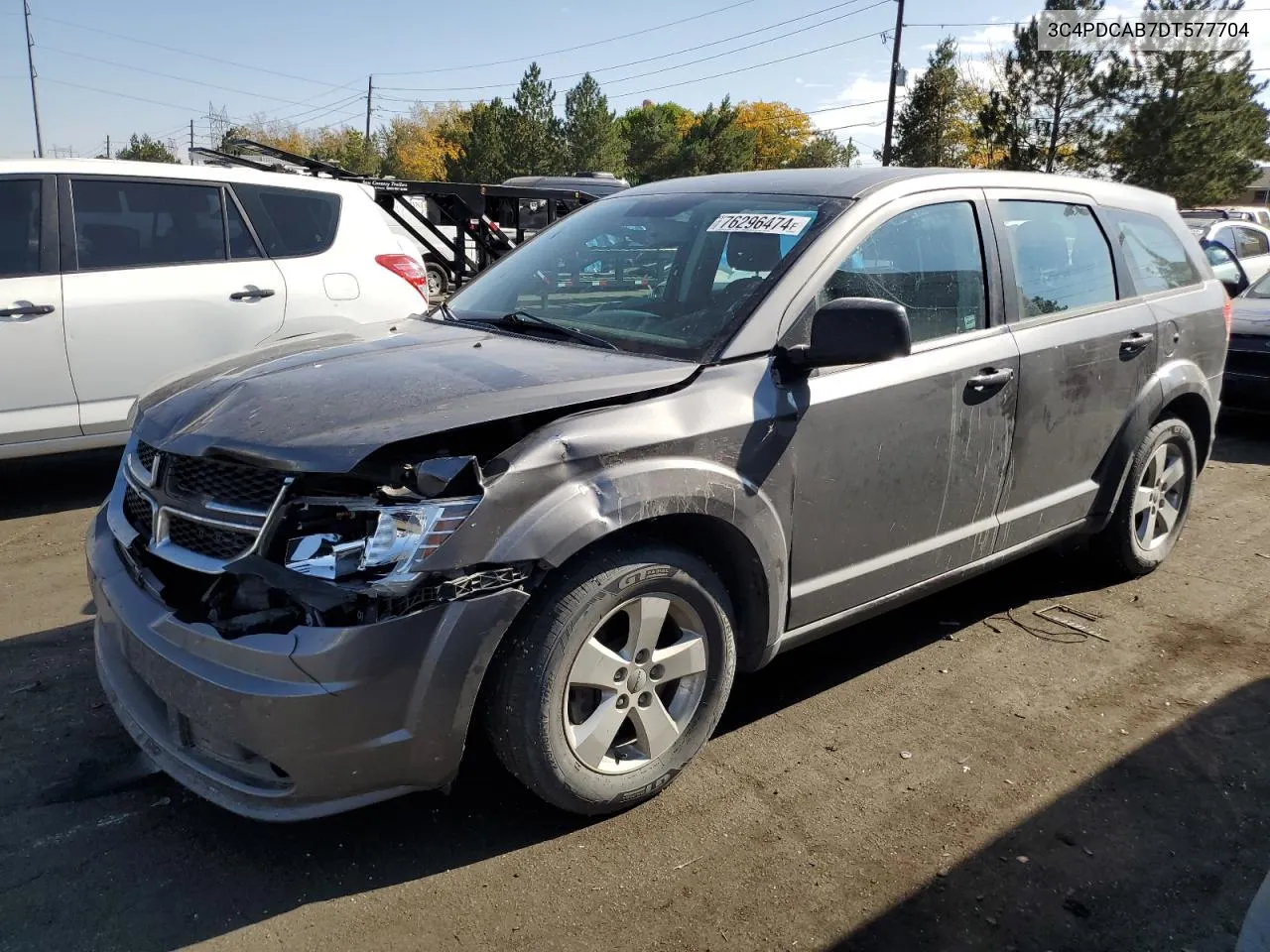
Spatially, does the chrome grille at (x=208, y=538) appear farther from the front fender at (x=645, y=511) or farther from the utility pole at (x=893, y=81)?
the utility pole at (x=893, y=81)

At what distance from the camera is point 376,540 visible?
2332 millimetres

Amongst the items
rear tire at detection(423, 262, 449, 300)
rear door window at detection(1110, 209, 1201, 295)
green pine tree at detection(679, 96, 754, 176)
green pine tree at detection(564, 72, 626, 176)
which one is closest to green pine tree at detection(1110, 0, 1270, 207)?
green pine tree at detection(679, 96, 754, 176)

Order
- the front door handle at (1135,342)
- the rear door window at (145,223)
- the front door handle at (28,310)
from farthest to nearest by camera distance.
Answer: the rear door window at (145,223)
the front door handle at (28,310)
the front door handle at (1135,342)

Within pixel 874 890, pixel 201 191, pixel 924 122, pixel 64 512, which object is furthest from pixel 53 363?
pixel 924 122

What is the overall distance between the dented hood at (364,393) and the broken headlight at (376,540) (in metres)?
0.15

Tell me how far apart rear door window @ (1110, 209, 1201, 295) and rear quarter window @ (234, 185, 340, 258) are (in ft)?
15.0

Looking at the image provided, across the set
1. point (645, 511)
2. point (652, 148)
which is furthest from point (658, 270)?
point (652, 148)

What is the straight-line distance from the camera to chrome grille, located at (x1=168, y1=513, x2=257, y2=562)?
249 centimetres

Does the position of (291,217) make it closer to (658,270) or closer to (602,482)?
(658,270)

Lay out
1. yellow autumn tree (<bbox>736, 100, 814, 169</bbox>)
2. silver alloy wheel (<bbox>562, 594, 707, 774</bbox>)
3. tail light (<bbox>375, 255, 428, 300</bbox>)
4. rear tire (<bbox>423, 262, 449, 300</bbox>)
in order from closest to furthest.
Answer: silver alloy wheel (<bbox>562, 594, 707, 774</bbox>)
tail light (<bbox>375, 255, 428, 300</bbox>)
rear tire (<bbox>423, 262, 449, 300</bbox>)
yellow autumn tree (<bbox>736, 100, 814, 169</bbox>)

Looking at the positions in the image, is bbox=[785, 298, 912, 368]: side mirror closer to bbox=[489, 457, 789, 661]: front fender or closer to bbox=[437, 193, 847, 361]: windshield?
bbox=[437, 193, 847, 361]: windshield

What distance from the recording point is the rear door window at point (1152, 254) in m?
4.42

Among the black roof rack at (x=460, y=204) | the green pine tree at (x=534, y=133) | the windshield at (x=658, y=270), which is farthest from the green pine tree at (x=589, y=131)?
the windshield at (x=658, y=270)

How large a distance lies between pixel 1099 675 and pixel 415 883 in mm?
2672
